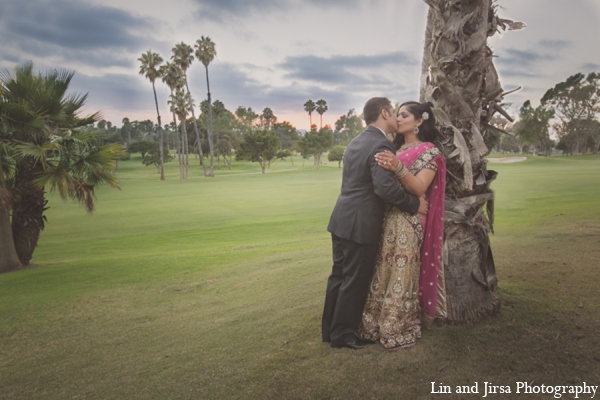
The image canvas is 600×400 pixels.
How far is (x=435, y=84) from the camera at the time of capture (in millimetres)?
3639

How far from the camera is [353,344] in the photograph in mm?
3598

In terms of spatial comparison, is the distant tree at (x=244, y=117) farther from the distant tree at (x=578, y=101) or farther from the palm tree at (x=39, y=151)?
the palm tree at (x=39, y=151)

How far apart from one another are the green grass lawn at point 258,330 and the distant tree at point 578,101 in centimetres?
2931

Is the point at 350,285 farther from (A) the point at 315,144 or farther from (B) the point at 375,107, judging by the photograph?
(A) the point at 315,144

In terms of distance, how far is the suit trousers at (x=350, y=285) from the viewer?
11.6ft

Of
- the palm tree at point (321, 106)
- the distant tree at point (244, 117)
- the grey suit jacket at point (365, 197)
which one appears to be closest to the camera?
the grey suit jacket at point (365, 197)

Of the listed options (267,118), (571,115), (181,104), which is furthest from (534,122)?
(267,118)

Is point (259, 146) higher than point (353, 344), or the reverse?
point (259, 146)

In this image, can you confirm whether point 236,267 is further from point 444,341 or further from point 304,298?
point 444,341

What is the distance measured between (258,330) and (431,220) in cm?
228

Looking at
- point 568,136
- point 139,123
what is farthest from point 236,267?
point 139,123

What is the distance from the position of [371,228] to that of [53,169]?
353 inches

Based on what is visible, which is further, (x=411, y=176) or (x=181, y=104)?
(x=181, y=104)

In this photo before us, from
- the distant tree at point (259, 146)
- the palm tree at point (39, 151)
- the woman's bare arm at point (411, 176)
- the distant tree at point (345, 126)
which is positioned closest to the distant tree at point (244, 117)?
the distant tree at point (345, 126)
